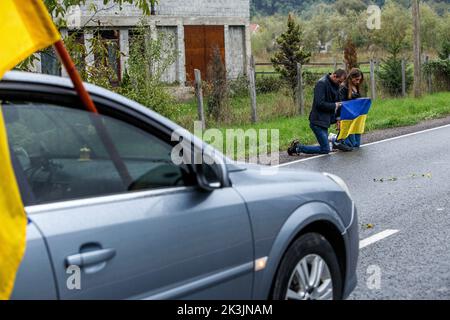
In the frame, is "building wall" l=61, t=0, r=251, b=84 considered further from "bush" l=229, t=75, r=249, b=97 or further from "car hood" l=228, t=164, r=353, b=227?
"car hood" l=228, t=164, r=353, b=227

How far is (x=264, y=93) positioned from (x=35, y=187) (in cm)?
1979

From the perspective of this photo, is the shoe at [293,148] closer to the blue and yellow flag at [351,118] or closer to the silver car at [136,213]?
the blue and yellow flag at [351,118]

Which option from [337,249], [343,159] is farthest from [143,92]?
[337,249]

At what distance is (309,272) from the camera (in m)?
4.29

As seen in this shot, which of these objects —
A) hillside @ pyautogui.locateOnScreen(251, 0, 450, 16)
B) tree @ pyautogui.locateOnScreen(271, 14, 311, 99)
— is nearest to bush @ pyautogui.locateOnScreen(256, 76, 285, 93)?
tree @ pyautogui.locateOnScreen(271, 14, 311, 99)

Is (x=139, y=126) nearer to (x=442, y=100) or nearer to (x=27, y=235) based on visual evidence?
(x=27, y=235)

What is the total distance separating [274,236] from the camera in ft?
13.3

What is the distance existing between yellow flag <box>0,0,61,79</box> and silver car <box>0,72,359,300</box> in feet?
0.74

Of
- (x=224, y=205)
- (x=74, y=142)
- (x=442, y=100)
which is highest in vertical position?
(x=74, y=142)

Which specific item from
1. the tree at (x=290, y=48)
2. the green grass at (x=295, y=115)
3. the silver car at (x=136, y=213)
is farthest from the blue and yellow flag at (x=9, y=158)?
the tree at (x=290, y=48)

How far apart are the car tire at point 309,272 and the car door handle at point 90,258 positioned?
3.65 feet

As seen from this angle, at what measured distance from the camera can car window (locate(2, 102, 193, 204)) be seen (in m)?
3.43

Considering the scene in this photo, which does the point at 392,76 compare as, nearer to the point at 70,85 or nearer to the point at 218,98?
the point at 218,98

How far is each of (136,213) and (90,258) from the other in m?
0.36
